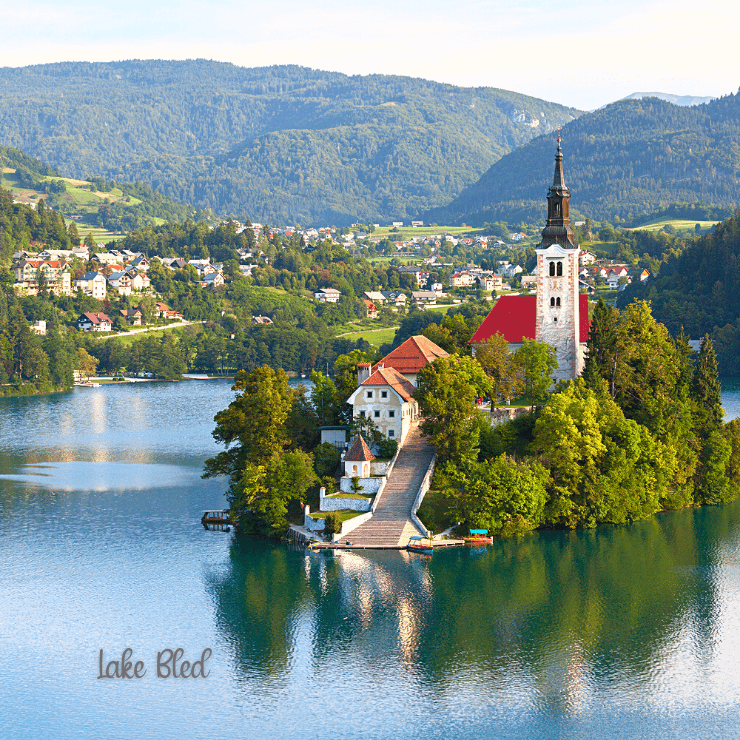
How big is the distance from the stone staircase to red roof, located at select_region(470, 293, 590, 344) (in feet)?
41.1

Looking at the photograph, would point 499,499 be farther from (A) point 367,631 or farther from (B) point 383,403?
(A) point 367,631

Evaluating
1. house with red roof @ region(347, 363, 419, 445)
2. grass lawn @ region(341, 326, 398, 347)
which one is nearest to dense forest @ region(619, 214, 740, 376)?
grass lawn @ region(341, 326, 398, 347)

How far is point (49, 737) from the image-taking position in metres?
36.1

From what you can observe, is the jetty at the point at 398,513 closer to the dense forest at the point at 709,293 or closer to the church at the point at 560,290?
the church at the point at 560,290

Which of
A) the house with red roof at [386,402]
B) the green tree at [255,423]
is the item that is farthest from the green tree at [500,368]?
the green tree at [255,423]

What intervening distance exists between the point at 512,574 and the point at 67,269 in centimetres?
14294

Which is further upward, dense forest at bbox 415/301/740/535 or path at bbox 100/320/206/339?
path at bbox 100/320/206/339

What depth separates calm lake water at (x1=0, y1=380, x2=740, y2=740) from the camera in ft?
121

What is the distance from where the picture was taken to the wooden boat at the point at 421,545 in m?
53.2

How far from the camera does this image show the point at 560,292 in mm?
69062

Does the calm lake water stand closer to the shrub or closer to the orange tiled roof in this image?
the shrub

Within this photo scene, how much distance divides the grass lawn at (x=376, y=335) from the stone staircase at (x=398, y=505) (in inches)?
3927

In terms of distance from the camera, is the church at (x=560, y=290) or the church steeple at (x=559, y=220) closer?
the church steeple at (x=559, y=220)

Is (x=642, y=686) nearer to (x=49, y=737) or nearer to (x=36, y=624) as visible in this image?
(x=49, y=737)
